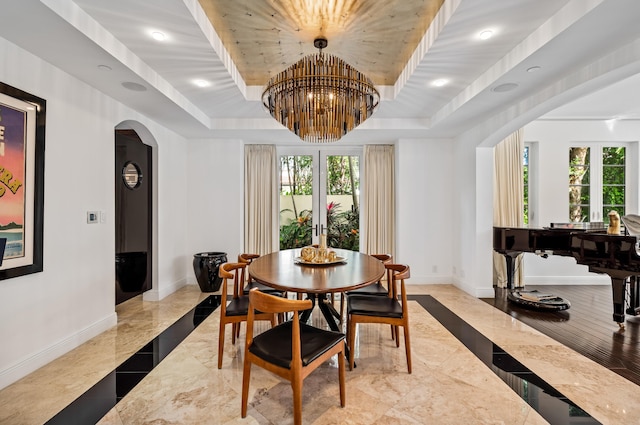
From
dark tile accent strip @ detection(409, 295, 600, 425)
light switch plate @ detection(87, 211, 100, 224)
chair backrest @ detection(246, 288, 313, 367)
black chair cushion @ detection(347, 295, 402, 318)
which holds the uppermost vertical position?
light switch plate @ detection(87, 211, 100, 224)

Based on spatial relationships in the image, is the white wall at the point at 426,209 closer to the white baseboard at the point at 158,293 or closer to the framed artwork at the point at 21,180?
the white baseboard at the point at 158,293

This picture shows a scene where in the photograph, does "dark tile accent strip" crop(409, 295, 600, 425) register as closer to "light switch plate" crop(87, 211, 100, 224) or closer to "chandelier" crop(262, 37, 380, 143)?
"chandelier" crop(262, 37, 380, 143)

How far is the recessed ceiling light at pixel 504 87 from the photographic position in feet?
10.1

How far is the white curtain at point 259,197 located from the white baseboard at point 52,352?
2.53 metres

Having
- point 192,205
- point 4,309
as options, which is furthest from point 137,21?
point 192,205

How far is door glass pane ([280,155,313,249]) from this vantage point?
230 inches

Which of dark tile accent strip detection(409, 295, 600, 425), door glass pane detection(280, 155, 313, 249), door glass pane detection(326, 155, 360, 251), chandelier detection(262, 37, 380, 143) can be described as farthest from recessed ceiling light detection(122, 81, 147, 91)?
dark tile accent strip detection(409, 295, 600, 425)

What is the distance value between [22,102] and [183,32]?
1299 mm

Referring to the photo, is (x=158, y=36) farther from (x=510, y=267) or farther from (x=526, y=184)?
(x=526, y=184)

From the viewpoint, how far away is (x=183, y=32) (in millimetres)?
2398

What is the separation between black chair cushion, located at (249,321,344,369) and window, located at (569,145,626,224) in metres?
5.26

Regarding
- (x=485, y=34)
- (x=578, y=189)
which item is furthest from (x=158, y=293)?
(x=578, y=189)

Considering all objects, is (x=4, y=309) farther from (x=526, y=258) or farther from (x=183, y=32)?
(x=526, y=258)

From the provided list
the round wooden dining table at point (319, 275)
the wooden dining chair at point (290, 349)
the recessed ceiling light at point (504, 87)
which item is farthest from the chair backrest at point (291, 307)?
the recessed ceiling light at point (504, 87)
